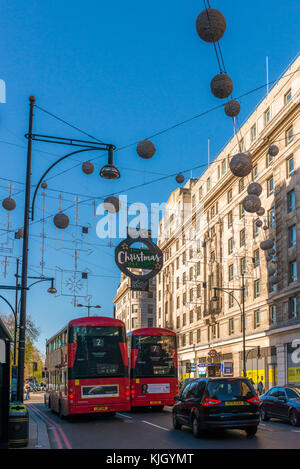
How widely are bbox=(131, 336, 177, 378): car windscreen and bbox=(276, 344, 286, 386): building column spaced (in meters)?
18.9

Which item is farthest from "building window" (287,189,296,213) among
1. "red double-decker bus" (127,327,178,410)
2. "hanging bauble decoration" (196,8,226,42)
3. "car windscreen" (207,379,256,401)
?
"hanging bauble decoration" (196,8,226,42)

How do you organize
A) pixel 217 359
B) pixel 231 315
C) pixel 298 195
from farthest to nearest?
pixel 217 359 → pixel 231 315 → pixel 298 195

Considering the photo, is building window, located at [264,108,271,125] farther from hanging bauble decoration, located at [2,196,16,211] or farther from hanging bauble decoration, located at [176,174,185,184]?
hanging bauble decoration, located at [2,196,16,211]

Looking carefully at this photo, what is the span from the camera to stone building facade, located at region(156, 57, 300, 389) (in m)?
41.5

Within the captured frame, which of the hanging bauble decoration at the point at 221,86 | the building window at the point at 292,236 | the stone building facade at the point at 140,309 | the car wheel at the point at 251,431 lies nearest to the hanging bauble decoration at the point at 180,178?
the hanging bauble decoration at the point at 221,86

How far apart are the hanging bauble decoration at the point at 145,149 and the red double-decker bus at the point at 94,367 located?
8195 millimetres

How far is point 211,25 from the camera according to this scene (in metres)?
11.7

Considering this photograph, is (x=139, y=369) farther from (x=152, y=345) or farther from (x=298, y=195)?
(x=298, y=195)

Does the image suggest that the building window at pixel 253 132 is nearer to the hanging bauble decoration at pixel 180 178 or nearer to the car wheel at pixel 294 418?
the hanging bauble decoration at pixel 180 178

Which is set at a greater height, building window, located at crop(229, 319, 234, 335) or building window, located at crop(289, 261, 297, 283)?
building window, located at crop(289, 261, 297, 283)

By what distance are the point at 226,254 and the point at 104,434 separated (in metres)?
40.0

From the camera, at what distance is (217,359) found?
56812 millimetres

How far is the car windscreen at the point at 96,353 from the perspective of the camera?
2034 cm
